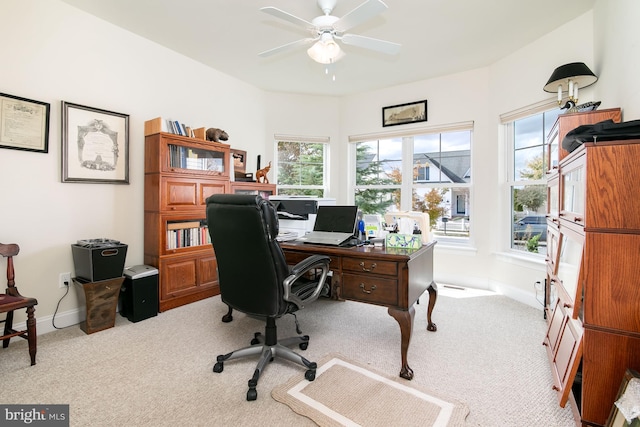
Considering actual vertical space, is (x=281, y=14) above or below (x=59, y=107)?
above

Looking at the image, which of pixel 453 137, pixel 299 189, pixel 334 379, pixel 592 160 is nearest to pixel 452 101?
pixel 453 137

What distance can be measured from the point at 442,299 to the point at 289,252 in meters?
2.04

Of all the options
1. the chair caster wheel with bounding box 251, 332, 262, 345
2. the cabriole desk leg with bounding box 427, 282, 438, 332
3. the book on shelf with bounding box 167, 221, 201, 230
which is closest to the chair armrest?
the chair caster wheel with bounding box 251, 332, 262, 345

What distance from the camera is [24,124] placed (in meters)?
2.32

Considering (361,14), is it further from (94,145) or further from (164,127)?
(94,145)

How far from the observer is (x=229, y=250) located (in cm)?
177

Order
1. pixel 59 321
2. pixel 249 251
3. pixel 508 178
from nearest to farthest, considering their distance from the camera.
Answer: pixel 249 251 < pixel 59 321 < pixel 508 178

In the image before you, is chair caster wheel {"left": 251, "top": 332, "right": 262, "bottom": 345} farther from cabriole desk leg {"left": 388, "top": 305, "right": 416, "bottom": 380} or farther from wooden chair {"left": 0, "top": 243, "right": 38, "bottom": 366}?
wooden chair {"left": 0, "top": 243, "right": 38, "bottom": 366}

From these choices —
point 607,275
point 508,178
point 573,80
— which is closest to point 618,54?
point 573,80

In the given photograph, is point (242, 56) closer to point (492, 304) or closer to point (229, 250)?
point (229, 250)

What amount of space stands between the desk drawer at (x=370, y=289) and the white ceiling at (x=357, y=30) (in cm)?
226

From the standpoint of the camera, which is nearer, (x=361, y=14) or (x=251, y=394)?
(x=251, y=394)
